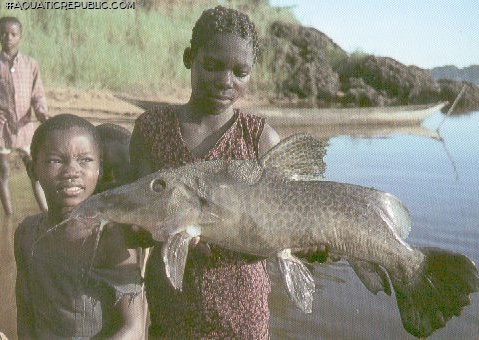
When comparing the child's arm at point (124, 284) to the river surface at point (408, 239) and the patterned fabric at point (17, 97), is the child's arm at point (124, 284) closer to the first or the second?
the river surface at point (408, 239)

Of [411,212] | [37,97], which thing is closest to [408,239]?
[411,212]

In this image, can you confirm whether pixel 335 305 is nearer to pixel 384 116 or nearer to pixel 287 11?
pixel 384 116

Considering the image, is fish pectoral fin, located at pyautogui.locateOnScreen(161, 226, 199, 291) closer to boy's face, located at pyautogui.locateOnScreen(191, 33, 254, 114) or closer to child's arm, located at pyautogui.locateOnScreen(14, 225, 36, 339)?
boy's face, located at pyautogui.locateOnScreen(191, 33, 254, 114)

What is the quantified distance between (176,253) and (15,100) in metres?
4.17

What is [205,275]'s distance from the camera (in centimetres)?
186

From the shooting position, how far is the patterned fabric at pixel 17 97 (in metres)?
5.23

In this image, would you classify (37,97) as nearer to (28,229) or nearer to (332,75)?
(28,229)

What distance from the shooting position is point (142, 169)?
6.23ft

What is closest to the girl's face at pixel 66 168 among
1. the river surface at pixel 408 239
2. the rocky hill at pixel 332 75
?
the river surface at pixel 408 239

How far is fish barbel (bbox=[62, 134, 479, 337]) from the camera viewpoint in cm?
160

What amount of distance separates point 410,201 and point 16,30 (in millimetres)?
4412

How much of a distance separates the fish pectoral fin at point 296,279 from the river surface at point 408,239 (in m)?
1.83

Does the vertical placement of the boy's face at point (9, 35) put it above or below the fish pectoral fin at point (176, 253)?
above

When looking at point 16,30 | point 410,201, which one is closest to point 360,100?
point 410,201
